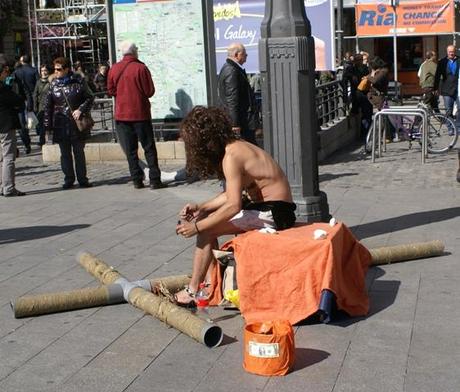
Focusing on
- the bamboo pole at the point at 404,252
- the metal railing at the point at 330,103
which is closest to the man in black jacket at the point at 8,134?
the metal railing at the point at 330,103

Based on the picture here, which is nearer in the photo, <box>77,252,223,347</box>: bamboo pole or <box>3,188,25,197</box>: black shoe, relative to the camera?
<box>77,252,223,347</box>: bamboo pole

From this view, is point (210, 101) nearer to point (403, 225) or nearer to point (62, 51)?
point (403, 225)

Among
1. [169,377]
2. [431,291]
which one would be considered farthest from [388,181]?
[169,377]

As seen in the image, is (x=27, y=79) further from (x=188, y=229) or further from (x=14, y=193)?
(x=188, y=229)

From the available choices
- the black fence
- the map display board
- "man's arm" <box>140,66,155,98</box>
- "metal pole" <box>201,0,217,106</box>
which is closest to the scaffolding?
the black fence

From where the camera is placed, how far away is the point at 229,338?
15.9ft

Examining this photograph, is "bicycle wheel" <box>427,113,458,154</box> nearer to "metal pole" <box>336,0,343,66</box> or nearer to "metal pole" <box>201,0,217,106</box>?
"metal pole" <box>336,0,343,66</box>

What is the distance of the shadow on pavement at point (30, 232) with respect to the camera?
26.2 feet

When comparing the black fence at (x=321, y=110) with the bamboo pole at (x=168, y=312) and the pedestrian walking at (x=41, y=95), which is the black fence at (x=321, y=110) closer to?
the pedestrian walking at (x=41, y=95)

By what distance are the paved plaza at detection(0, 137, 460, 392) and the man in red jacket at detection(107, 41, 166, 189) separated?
597 mm

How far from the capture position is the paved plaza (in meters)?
4.24

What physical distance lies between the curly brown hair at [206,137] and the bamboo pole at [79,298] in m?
0.81

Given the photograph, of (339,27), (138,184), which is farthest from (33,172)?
(339,27)

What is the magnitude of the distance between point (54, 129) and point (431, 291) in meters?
6.66
